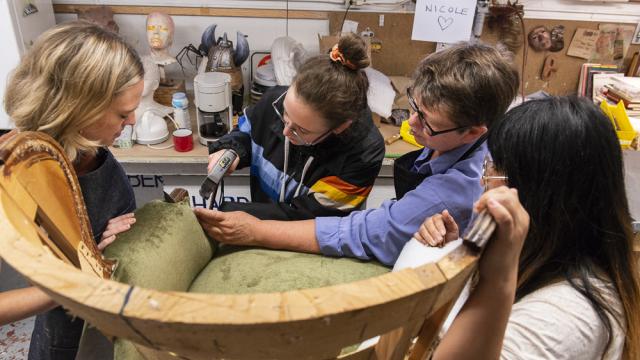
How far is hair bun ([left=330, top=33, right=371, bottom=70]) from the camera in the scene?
1075mm

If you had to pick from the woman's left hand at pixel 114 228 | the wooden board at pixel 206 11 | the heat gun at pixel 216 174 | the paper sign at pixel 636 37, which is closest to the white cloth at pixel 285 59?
the wooden board at pixel 206 11

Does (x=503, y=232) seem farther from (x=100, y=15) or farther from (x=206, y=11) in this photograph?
(x=100, y=15)

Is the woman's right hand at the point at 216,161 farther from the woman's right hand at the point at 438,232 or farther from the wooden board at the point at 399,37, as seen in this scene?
the wooden board at the point at 399,37

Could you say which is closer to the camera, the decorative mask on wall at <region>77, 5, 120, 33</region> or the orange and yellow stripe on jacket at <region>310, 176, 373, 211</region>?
the orange and yellow stripe on jacket at <region>310, 176, 373, 211</region>

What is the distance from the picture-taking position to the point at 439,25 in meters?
2.02

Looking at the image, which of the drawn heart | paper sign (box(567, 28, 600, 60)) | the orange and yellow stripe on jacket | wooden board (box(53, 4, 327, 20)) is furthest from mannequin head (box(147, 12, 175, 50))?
paper sign (box(567, 28, 600, 60))

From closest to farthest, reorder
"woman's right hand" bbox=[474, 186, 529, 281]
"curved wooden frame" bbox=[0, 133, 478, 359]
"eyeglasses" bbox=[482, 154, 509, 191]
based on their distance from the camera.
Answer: "curved wooden frame" bbox=[0, 133, 478, 359]
"woman's right hand" bbox=[474, 186, 529, 281]
"eyeglasses" bbox=[482, 154, 509, 191]

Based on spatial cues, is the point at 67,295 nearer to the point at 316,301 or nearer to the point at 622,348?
the point at 316,301

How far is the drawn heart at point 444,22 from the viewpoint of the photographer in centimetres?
200

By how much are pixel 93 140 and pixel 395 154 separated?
1.19 meters

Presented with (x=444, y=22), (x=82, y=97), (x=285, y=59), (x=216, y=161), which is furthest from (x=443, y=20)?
(x=82, y=97)

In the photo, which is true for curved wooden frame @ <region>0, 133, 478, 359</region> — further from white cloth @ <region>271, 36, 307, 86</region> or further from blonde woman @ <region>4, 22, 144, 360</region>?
white cloth @ <region>271, 36, 307, 86</region>

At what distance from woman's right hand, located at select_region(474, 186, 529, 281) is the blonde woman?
70 centimetres

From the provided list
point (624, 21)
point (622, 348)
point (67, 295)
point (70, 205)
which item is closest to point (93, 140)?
point (70, 205)
